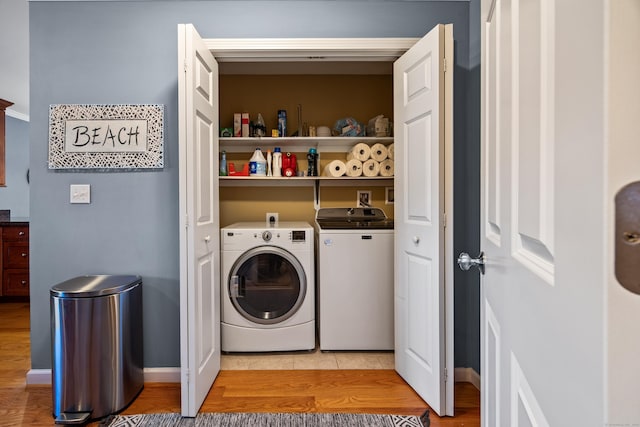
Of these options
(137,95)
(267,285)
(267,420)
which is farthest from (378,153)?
(267,420)

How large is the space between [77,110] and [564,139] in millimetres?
2513

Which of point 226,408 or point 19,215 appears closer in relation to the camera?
point 226,408

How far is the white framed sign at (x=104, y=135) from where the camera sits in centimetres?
216

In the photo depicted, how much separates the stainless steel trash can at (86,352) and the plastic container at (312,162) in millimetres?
1731

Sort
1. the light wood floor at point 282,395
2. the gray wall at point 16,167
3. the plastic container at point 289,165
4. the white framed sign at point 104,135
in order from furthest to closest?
the gray wall at point 16,167, the plastic container at point 289,165, the white framed sign at point 104,135, the light wood floor at point 282,395

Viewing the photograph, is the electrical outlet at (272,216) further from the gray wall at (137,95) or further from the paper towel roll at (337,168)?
the gray wall at (137,95)

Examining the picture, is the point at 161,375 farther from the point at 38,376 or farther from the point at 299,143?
the point at 299,143

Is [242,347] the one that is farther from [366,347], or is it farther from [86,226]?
[86,226]

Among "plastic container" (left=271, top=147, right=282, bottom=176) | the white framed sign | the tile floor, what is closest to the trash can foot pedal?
the tile floor

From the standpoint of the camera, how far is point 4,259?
4.09 metres

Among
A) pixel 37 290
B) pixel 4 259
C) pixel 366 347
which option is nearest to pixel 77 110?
pixel 37 290

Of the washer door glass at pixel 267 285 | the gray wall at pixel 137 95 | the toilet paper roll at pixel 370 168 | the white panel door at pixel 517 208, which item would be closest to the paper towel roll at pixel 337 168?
the toilet paper roll at pixel 370 168

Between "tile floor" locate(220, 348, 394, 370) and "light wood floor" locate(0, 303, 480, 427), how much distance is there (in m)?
0.07

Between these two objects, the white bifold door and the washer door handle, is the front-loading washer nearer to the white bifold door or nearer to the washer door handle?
the washer door handle
